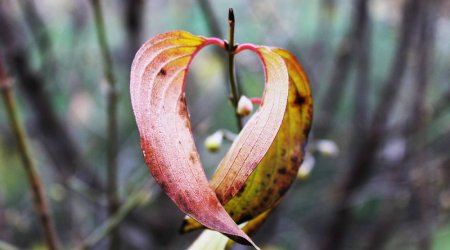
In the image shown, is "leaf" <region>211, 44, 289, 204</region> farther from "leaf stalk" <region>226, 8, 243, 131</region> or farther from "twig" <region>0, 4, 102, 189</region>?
"twig" <region>0, 4, 102, 189</region>

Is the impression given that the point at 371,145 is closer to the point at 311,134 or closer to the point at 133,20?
the point at 311,134

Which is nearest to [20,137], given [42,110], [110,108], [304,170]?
[110,108]

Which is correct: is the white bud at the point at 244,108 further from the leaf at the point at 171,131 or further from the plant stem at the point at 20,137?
the plant stem at the point at 20,137

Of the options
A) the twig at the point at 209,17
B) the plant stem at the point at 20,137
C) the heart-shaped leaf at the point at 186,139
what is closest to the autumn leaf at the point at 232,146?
the heart-shaped leaf at the point at 186,139

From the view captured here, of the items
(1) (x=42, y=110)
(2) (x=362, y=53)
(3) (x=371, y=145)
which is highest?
(2) (x=362, y=53)

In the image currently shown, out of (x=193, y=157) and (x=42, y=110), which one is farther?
(x=42, y=110)
